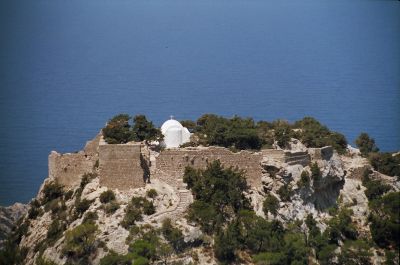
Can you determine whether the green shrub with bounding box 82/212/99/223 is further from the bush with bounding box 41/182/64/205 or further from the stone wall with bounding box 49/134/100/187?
the bush with bounding box 41/182/64/205

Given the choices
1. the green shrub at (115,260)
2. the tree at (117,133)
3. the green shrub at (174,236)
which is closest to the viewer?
the green shrub at (115,260)

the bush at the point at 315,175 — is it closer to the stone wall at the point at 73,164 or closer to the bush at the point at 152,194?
the bush at the point at 152,194

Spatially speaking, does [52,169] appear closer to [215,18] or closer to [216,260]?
[216,260]

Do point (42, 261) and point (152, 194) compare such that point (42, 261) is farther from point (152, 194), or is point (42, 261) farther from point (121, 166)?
point (152, 194)

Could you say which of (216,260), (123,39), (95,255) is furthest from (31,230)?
(123,39)

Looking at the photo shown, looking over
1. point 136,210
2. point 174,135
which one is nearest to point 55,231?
point 136,210

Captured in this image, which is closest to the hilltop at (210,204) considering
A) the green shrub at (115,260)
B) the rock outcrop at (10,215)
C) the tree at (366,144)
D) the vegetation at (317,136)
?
the green shrub at (115,260)
